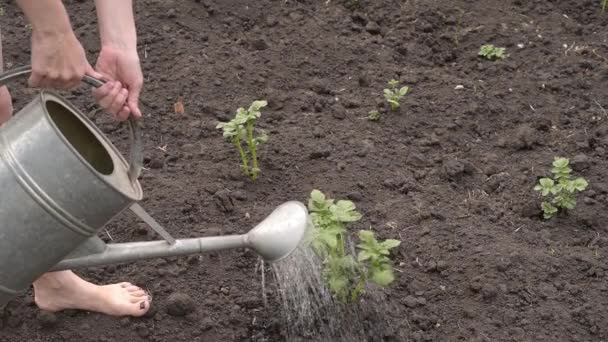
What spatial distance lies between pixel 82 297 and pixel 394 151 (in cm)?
127

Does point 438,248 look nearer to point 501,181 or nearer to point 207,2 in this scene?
point 501,181

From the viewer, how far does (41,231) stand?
1.86 m

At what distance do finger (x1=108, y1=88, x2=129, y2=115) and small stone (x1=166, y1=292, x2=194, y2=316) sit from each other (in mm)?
693

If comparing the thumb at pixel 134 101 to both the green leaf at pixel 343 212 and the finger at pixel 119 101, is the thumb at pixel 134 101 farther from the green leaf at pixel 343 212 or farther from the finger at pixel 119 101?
the green leaf at pixel 343 212

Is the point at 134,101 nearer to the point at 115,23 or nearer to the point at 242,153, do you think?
the point at 115,23

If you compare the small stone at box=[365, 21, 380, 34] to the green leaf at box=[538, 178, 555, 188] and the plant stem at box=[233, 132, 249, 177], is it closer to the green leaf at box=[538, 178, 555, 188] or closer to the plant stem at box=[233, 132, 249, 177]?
the plant stem at box=[233, 132, 249, 177]

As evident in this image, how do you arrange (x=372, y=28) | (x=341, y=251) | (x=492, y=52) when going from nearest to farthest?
(x=341, y=251), (x=492, y=52), (x=372, y=28)

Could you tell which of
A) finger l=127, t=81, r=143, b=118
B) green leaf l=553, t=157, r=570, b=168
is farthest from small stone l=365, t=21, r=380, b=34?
finger l=127, t=81, r=143, b=118

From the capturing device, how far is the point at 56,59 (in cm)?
189

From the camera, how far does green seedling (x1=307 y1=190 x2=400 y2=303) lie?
229 cm

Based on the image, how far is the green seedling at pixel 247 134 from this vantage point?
9.34 ft

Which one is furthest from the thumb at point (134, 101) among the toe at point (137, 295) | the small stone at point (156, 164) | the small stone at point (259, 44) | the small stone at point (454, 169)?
the small stone at point (259, 44)

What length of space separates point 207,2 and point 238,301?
71.6 inches

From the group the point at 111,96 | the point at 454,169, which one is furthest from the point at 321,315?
the point at 111,96
